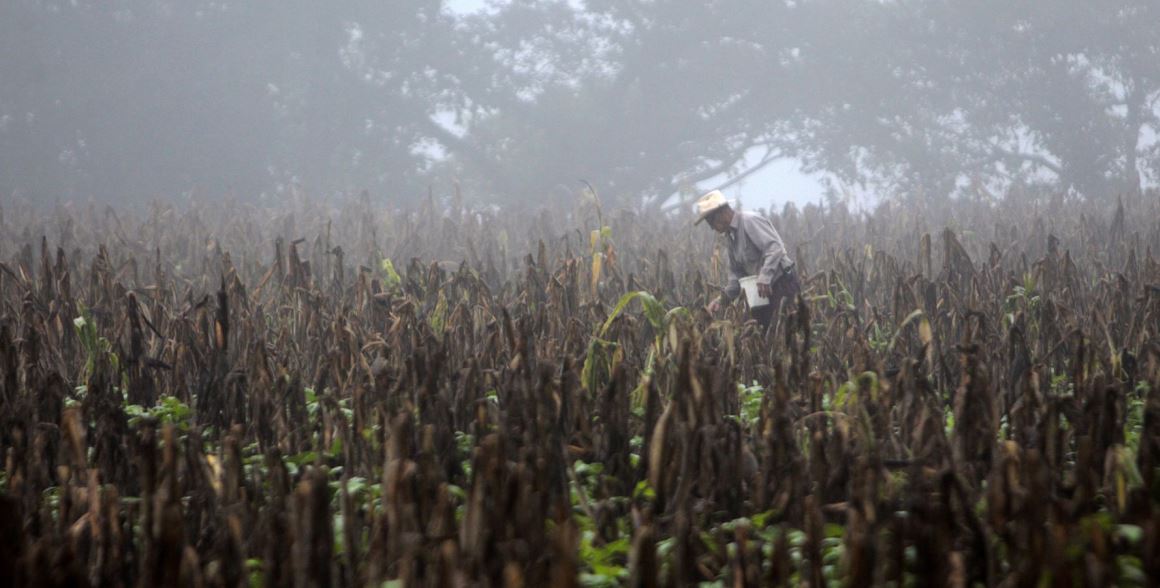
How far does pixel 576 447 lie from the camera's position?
3.89 m

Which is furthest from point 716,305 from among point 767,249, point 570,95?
point 570,95

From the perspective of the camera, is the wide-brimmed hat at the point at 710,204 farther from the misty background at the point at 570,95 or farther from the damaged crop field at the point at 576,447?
the misty background at the point at 570,95

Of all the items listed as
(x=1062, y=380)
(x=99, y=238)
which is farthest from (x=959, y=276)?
(x=99, y=238)

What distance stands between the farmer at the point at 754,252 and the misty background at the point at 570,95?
61.0 feet

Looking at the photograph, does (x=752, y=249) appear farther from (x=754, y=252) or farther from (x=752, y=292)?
(x=752, y=292)

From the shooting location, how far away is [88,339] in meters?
4.98

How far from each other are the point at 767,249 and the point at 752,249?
0.61 ft

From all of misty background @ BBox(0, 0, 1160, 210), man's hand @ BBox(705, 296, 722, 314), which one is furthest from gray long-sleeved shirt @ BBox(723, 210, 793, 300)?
misty background @ BBox(0, 0, 1160, 210)

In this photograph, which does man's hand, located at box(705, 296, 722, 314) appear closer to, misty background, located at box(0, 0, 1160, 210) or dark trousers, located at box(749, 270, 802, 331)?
dark trousers, located at box(749, 270, 802, 331)

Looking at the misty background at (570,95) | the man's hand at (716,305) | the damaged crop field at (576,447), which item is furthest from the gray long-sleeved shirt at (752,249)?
the misty background at (570,95)

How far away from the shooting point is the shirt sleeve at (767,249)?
24.6 ft

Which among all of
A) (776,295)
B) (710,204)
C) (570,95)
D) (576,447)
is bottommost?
(576,447)

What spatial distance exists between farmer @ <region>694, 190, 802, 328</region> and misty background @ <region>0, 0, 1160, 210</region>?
18.6 metres

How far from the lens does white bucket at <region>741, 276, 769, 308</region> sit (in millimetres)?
7434
